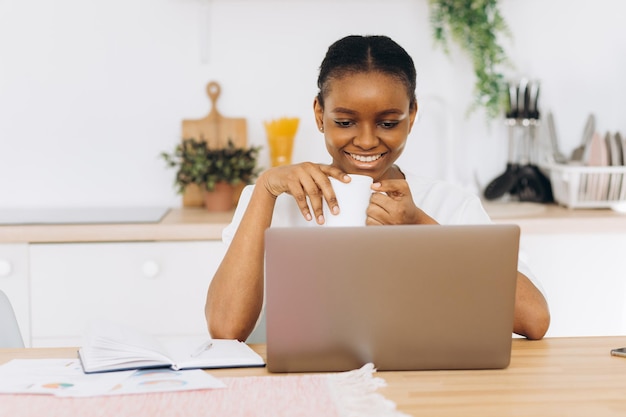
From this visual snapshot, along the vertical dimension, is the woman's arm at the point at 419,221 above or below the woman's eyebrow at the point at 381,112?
below

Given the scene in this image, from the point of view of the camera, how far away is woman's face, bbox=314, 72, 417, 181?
1324 millimetres

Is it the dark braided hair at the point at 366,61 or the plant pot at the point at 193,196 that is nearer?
the dark braided hair at the point at 366,61

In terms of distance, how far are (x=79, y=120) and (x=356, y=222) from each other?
5.89 feet

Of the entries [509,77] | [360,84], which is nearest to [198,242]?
[360,84]

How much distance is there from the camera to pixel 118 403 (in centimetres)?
93

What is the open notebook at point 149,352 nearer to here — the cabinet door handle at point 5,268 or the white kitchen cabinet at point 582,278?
the cabinet door handle at point 5,268

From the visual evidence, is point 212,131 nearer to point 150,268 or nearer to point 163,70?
point 163,70

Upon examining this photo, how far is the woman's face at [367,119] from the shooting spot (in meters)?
1.32

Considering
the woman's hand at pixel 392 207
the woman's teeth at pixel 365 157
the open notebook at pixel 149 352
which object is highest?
the woman's teeth at pixel 365 157

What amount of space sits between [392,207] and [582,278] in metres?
1.40

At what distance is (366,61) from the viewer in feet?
4.51

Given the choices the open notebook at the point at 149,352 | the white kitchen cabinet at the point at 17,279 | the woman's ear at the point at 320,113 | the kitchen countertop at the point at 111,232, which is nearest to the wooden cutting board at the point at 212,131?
the kitchen countertop at the point at 111,232

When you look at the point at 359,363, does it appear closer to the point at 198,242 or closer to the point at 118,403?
the point at 118,403

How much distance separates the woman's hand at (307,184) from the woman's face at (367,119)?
12cm
